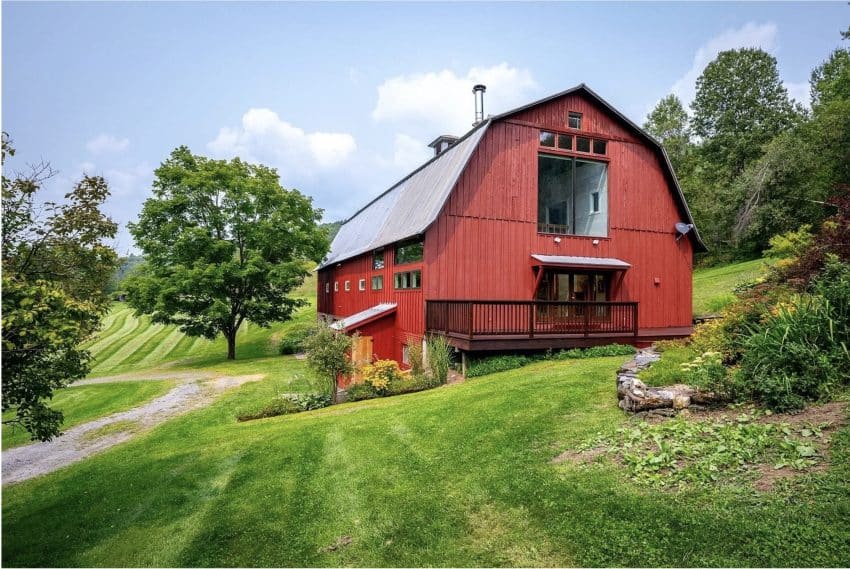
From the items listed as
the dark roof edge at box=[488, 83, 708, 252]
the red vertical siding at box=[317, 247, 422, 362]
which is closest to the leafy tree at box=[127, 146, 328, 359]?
the red vertical siding at box=[317, 247, 422, 362]

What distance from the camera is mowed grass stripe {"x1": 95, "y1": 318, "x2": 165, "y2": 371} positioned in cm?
2433

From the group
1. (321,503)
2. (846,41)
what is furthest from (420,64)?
(846,41)

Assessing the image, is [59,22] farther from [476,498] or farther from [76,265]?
[476,498]

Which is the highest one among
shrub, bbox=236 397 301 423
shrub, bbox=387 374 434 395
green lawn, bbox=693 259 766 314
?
green lawn, bbox=693 259 766 314

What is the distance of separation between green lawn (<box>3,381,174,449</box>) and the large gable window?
1451 centimetres

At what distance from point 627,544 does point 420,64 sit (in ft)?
39.2

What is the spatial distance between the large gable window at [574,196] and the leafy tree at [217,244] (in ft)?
40.5

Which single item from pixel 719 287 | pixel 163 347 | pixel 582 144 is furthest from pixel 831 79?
pixel 163 347

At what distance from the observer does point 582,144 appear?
1470 cm

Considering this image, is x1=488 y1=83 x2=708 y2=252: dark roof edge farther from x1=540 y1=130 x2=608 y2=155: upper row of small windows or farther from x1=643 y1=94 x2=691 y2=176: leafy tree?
x1=643 y1=94 x2=691 y2=176: leafy tree

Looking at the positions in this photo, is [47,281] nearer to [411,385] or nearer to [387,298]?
[411,385]

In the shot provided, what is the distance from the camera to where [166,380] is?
1714 cm

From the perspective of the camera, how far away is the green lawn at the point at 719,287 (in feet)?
59.1

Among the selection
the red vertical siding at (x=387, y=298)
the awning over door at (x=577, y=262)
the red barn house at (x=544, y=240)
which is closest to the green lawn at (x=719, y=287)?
the red barn house at (x=544, y=240)
